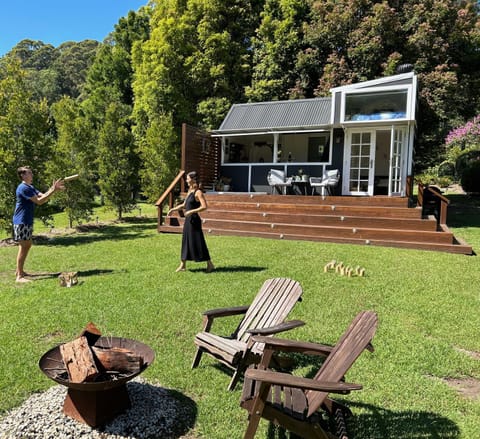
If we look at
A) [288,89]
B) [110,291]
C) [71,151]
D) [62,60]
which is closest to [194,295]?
[110,291]

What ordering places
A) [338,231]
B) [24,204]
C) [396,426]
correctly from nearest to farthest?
Answer: 1. [396,426]
2. [24,204]
3. [338,231]

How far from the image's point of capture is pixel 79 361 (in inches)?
105

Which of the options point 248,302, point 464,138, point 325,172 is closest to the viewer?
point 248,302

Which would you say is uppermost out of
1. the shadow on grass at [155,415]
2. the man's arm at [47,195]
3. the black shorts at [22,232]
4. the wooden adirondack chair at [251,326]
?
the man's arm at [47,195]

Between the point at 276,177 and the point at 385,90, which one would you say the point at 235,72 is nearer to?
the point at 276,177

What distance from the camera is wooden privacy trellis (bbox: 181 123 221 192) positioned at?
44.3ft

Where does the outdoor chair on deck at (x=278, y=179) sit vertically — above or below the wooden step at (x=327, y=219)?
above

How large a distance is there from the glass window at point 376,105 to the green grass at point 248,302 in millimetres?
4912

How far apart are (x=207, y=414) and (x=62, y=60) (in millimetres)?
73941

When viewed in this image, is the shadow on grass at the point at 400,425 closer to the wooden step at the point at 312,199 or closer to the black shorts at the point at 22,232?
the black shorts at the point at 22,232

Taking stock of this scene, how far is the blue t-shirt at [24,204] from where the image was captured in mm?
6398

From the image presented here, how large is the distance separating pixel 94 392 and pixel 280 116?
1340cm

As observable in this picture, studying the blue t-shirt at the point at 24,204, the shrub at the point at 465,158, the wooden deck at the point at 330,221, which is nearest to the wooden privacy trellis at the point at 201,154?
the wooden deck at the point at 330,221

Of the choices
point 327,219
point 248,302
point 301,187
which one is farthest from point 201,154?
point 248,302
